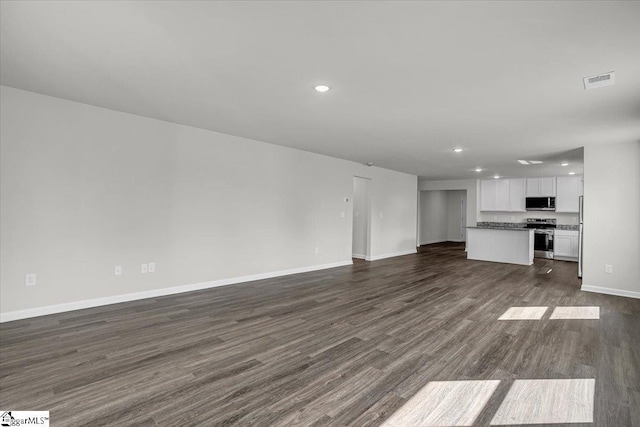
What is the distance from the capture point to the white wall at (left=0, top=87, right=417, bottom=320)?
135 inches

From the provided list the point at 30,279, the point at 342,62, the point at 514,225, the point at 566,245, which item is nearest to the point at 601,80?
the point at 342,62

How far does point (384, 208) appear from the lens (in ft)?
28.6

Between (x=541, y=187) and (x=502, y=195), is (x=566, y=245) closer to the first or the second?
(x=541, y=187)

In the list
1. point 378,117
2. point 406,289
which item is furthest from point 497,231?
point 378,117

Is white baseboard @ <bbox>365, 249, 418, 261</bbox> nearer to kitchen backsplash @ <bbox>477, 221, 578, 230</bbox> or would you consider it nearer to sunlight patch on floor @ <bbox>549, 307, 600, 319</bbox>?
kitchen backsplash @ <bbox>477, 221, 578, 230</bbox>

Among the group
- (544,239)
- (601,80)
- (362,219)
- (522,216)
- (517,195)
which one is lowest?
(544,239)

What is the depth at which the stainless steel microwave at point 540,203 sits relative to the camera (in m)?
9.40

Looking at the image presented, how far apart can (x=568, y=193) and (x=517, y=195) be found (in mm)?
1279

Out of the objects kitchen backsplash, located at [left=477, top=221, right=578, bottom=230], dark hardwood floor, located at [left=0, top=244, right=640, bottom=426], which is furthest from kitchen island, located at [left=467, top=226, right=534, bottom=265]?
dark hardwood floor, located at [left=0, top=244, right=640, bottom=426]

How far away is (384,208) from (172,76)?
21.8 feet

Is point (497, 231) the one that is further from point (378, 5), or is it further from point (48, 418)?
point (48, 418)

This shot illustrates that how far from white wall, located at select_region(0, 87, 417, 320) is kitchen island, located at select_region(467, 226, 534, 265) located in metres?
4.72

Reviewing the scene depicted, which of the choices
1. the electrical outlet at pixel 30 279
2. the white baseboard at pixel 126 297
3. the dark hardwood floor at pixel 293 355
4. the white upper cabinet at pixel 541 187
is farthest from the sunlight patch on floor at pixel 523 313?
the white upper cabinet at pixel 541 187
